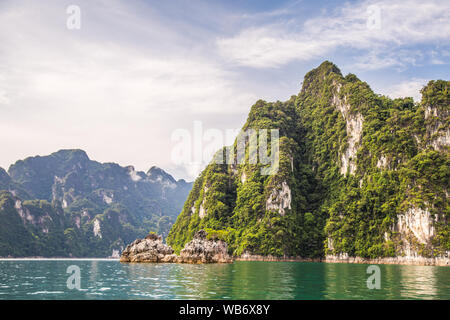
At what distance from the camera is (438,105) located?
113 meters

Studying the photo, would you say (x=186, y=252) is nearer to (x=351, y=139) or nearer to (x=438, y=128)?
(x=438, y=128)

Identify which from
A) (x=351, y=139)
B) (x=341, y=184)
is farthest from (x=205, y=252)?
(x=351, y=139)

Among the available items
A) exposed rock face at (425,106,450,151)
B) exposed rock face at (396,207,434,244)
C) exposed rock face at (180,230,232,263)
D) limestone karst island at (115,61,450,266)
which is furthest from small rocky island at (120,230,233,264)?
exposed rock face at (425,106,450,151)

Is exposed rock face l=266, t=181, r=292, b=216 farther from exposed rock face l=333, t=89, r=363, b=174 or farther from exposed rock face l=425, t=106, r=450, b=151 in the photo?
exposed rock face l=425, t=106, r=450, b=151

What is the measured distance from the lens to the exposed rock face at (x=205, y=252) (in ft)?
284

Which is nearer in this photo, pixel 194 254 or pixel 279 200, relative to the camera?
pixel 194 254

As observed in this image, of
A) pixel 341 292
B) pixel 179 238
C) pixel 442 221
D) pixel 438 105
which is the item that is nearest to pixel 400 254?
pixel 442 221

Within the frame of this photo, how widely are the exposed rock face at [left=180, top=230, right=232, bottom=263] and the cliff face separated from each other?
8.40m

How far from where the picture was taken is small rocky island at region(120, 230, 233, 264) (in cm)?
8706

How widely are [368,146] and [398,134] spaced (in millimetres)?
13579

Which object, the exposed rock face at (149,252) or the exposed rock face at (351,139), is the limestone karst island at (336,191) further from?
the exposed rock face at (351,139)

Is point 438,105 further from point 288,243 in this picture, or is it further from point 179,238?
point 179,238

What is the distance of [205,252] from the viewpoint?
8688 centimetres

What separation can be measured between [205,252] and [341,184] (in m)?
74.3
